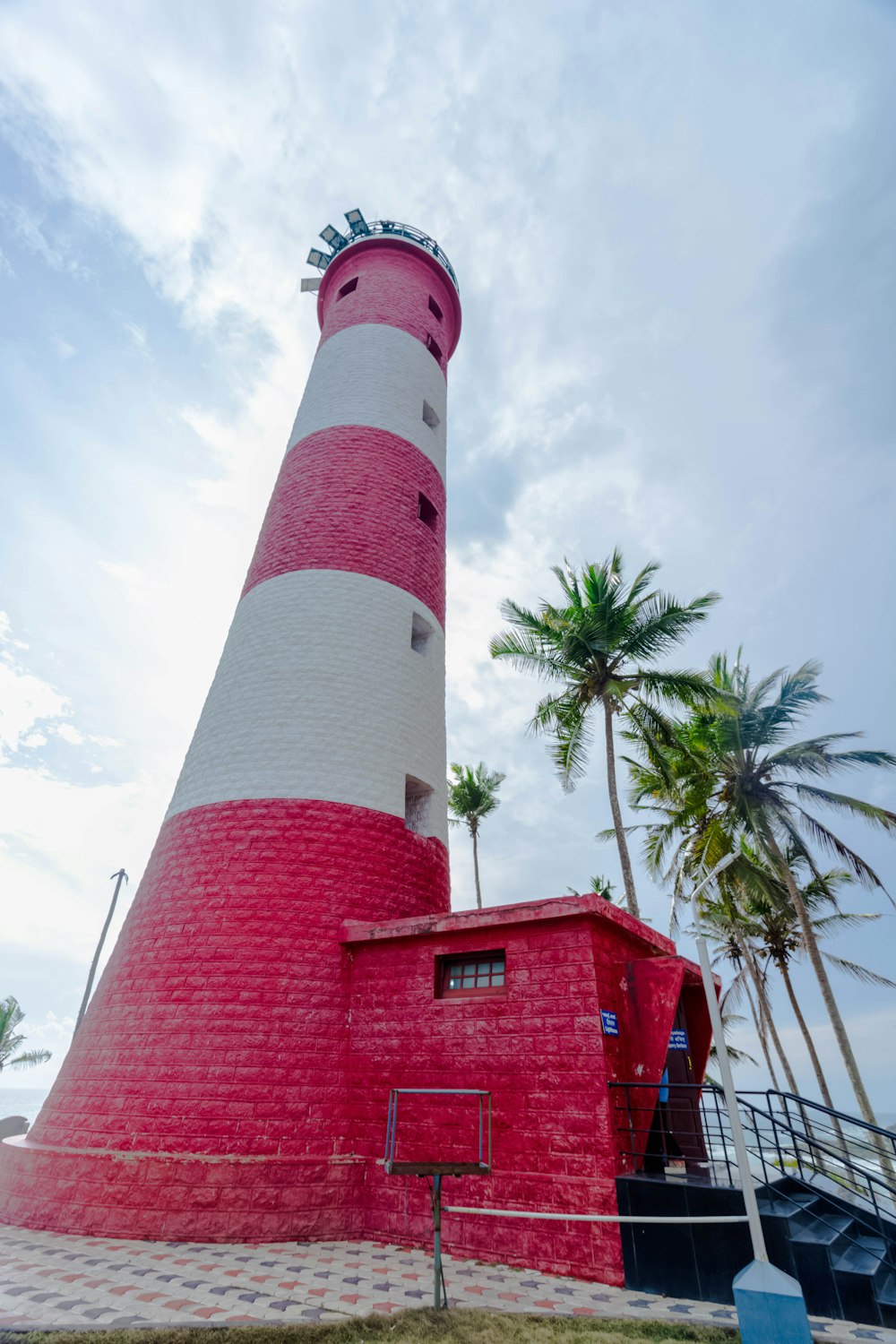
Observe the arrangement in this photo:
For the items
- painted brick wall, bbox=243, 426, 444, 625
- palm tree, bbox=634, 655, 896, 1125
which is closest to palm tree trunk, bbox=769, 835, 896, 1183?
palm tree, bbox=634, 655, 896, 1125

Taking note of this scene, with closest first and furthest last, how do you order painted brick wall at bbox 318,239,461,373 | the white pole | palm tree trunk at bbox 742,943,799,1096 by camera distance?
1. the white pole
2. painted brick wall at bbox 318,239,461,373
3. palm tree trunk at bbox 742,943,799,1096

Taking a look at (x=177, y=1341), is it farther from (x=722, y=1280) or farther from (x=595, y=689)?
(x=595, y=689)

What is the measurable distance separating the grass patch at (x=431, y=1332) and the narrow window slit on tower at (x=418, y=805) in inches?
260

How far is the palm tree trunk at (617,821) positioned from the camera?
1467 cm

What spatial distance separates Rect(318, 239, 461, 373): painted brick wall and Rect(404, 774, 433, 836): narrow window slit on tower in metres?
11.1

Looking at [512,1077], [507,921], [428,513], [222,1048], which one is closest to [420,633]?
[428,513]

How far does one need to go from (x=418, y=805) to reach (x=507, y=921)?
375 cm

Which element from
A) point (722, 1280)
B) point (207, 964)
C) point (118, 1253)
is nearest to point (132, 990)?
point (207, 964)

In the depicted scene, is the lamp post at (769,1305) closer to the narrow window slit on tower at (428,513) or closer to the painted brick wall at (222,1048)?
the painted brick wall at (222,1048)

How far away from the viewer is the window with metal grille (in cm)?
862

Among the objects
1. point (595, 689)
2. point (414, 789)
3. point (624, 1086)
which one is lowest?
point (624, 1086)

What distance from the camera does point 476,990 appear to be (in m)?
8.70

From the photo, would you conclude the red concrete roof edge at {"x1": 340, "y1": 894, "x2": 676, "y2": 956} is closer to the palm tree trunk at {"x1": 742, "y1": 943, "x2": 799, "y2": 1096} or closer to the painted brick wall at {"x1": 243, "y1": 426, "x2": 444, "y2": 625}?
the painted brick wall at {"x1": 243, "y1": 426, "x2": 444, "y2": 625}

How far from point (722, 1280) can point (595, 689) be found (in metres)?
11.7
